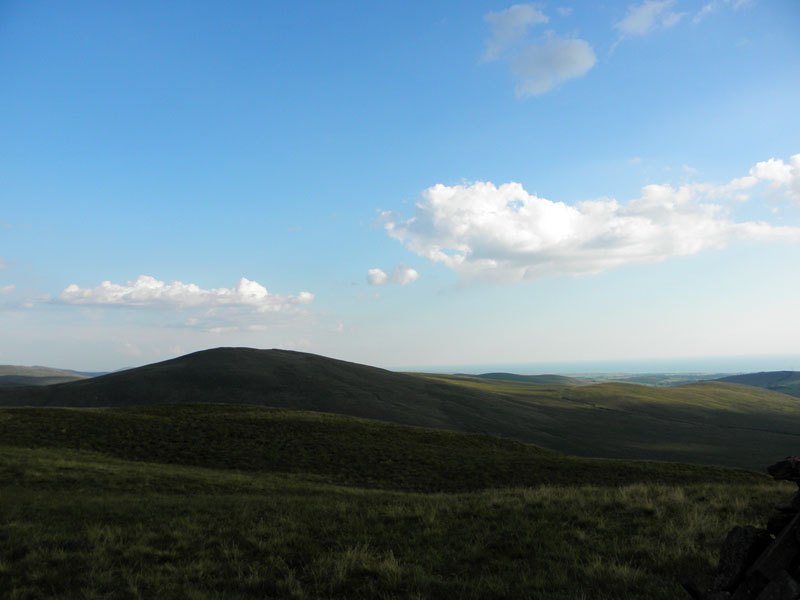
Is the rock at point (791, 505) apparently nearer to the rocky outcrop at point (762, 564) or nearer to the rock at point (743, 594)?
the rocky outcrop at point (762, 564)

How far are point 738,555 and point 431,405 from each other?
294ft

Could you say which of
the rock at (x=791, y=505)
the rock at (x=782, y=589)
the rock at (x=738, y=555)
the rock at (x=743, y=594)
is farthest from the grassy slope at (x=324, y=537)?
the rock at (x=782, y=589)

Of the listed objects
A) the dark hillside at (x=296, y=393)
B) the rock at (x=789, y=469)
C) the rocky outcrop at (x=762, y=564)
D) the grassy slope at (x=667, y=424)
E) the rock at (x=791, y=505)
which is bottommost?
the grassy slope at (x=667, y=424)

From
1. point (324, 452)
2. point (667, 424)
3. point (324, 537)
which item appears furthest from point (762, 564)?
point (667, 424)

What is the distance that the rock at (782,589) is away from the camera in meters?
4.94

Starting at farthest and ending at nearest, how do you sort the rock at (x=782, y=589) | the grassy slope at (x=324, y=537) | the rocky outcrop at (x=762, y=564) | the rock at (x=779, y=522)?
the grassy slope at (x=324, y=537) → the rock at (x=779, y=522) → the rocky outcrop at (x=762, y=564) → the rock at (x=782, y=589)

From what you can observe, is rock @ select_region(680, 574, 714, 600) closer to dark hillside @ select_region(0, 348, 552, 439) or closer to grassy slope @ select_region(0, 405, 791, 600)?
grassy slope @ select_region(0, 405, 791, 600)

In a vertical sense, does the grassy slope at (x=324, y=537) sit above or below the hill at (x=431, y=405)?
above

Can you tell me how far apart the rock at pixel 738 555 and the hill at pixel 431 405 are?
69398 millimetres

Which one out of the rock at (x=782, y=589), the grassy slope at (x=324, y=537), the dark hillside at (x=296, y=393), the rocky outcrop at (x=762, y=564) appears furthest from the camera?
the dark hillside at (x=296, y=393)

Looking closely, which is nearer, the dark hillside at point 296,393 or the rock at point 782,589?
the rock at point 782,589

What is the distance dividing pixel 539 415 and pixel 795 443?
54.3 metres

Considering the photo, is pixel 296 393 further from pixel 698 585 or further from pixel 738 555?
pixel 738 555

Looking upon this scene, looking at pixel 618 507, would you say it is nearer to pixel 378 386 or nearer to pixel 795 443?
pixel 378 386
